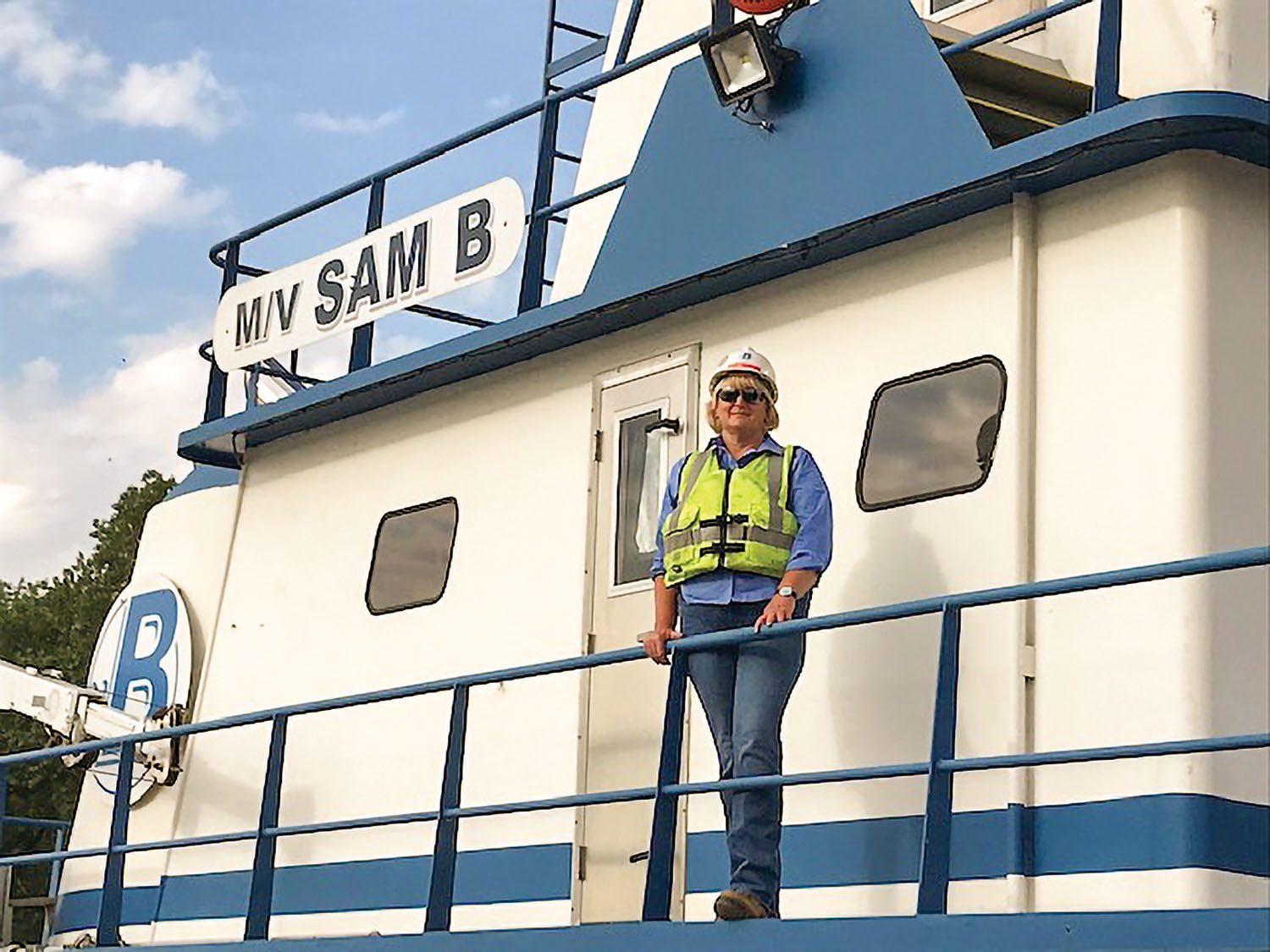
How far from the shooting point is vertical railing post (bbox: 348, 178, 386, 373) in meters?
10.5

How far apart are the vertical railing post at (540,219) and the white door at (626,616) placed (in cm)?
77

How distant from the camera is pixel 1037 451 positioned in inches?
289

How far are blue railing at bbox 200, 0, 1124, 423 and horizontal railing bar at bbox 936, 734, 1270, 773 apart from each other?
2.36 meters

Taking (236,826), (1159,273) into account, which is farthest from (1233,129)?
(236,826)

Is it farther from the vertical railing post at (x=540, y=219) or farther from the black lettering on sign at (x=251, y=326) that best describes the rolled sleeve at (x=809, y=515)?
the black lettering on sign at (x=251, y=326)

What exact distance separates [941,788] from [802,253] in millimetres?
2598

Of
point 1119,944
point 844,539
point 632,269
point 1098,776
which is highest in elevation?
point 632,269

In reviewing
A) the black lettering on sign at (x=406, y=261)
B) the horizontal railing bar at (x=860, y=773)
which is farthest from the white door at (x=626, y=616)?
the black lettering on sign at (x=406, y=261)

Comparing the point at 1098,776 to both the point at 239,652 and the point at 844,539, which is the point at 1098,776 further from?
the point at 239,652

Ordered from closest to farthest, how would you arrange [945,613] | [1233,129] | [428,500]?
[945,613], [1233,129], [428,500]

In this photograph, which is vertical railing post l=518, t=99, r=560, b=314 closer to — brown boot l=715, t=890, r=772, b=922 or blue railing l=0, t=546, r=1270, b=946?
blue railing l=0, t=546, r=1270, b=946

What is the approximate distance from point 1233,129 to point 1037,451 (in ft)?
3.96

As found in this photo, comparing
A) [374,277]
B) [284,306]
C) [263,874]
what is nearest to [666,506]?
[263,874]

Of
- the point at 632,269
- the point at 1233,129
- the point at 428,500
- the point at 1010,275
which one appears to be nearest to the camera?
the point at 1233,129
